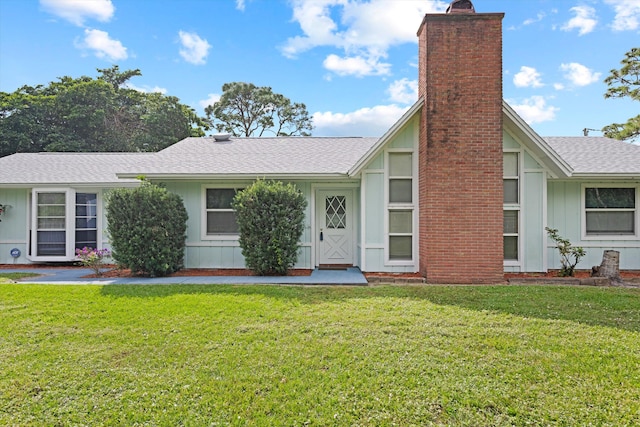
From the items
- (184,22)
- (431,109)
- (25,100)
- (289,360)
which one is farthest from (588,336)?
(25,100)

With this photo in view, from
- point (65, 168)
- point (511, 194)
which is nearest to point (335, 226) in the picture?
point (511, 194)

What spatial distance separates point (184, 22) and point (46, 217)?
310 inches

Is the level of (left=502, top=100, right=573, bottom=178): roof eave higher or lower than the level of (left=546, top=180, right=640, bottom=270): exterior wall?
higher

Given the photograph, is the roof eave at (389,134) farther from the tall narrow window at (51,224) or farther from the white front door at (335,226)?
the tall narrow window at (51,224)

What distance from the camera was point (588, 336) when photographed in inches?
188

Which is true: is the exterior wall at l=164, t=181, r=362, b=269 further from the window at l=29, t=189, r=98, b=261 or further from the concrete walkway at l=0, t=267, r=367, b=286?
the window at l=29, t=189, r=98, b=261

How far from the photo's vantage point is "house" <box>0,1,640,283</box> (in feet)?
27.3

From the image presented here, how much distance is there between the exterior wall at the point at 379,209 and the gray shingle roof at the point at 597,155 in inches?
170

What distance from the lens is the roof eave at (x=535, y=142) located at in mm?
8414

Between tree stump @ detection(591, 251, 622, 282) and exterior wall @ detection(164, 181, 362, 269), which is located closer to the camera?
tree stump @ detection(591, 251, 622, 282)

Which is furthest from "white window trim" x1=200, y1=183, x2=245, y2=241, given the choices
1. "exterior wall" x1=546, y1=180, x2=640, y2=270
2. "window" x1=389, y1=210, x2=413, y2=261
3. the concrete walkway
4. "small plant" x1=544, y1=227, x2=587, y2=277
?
"exterior wall" x1=546, y1=180, x2=640, y2=270

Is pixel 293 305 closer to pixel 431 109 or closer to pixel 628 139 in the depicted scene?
pixel 431 109

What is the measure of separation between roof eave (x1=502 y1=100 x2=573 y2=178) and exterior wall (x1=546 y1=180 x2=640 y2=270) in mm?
1245

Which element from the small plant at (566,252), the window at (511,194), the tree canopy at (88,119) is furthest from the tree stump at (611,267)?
the tree canopy at (88,119)
